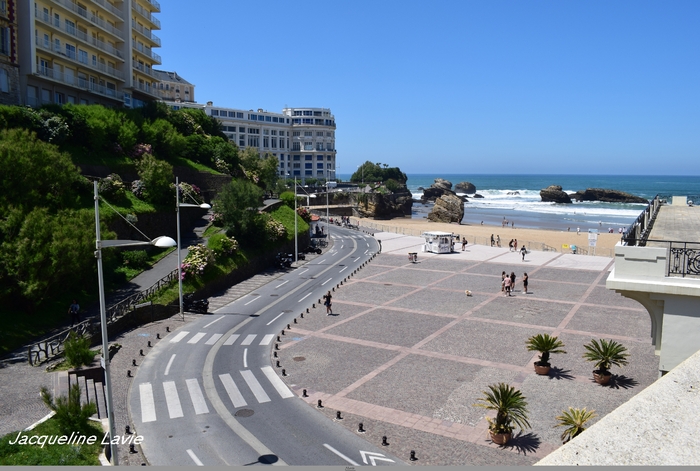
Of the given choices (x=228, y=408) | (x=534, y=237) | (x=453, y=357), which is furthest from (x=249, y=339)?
(x=534, y=237)

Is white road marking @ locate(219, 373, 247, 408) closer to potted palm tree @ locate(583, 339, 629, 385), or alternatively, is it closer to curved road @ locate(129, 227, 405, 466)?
curved road @ locate(129, 227, 405, 466)

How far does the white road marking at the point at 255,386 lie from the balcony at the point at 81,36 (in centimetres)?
3884

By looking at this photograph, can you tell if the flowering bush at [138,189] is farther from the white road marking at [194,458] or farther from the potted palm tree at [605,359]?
the potted palm tree at [605,359]

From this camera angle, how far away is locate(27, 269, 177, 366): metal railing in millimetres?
21672

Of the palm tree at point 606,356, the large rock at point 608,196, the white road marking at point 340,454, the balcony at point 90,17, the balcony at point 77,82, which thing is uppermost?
the balcony at point 90,17

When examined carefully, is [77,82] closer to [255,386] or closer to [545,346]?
[255,386]

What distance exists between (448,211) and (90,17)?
65147 millimetres

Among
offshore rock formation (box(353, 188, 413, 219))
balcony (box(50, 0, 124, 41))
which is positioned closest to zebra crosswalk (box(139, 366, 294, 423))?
balcony (box(50, 0, 124, 41))

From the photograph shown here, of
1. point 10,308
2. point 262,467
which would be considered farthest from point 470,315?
point 10,308

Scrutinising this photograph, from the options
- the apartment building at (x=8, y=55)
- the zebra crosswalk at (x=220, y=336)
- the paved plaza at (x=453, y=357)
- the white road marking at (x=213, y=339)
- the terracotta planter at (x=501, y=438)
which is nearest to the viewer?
the terracotta planter at (x=501, y=438)

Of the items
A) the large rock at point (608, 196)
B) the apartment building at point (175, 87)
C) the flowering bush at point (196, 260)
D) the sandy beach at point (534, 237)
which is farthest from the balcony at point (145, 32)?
the large rock at point (608, 196)

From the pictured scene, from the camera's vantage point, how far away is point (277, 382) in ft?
65.1

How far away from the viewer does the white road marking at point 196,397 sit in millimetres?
17297

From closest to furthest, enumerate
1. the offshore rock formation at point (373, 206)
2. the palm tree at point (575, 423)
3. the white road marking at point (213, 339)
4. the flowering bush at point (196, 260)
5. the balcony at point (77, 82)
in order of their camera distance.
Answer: the palm tree at point (575, 423), the white road marking at point (213, 339), the flowering bush at point (196, 260), the balcony at point (77, 82), the offshore rock formation at point (373, 206)
